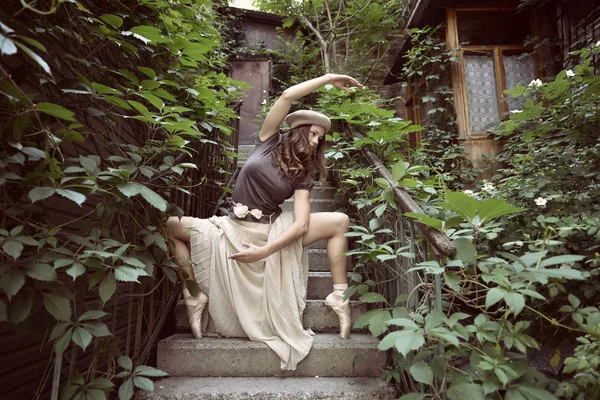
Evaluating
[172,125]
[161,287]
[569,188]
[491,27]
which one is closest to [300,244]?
[161,287]

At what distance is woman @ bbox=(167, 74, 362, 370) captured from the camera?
1.89 m

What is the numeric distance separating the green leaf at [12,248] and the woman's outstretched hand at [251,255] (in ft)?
3.34

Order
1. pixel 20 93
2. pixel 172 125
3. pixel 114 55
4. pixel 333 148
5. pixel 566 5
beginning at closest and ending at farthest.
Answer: pixel 20 93
pixel 172 125
pixel 114 55
pixel 333 148
pixel 566 5

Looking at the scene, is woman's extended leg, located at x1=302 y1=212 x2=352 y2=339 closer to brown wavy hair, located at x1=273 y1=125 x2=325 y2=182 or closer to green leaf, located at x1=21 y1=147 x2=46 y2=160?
brown wavy hair, located at x1=273 y1=125 x2=325 y2=182

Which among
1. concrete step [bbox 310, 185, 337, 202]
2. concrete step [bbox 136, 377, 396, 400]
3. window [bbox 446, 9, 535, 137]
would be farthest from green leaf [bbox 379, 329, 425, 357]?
window [bbox 446, 9, 535, 137]

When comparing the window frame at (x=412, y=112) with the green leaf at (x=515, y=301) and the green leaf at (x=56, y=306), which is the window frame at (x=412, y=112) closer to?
the green leaf at (x=515, y=301)

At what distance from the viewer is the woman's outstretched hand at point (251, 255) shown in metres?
1.86

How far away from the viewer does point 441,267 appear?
1.23 meters

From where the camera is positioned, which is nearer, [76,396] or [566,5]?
[76,396]

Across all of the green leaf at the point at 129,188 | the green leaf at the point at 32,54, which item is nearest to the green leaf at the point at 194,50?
the green leaf at the point at 129,188

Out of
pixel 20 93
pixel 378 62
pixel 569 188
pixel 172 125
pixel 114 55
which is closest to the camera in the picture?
pixel 20 93

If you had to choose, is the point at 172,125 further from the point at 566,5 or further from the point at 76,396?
the point at 566,5

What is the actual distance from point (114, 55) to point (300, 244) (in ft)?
4.55

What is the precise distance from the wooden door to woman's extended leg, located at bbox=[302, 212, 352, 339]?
6345 millimetres
